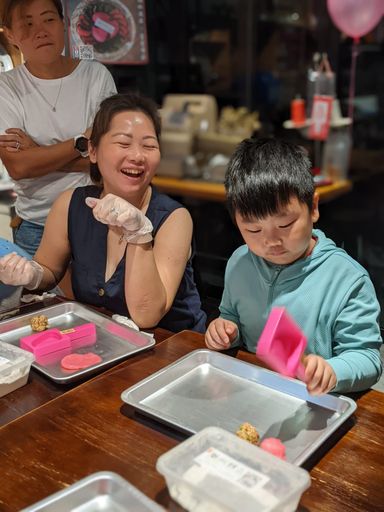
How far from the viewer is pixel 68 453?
1.04 meters

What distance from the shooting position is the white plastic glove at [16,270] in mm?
1733

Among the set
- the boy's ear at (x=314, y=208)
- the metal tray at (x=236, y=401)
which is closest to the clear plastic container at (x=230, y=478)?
the metal tray at (x=236, y=401)

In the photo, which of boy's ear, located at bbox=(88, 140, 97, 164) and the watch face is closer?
boy's ear, located at bbox=(88, 140, 97, 164)

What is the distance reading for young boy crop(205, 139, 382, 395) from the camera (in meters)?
1.26

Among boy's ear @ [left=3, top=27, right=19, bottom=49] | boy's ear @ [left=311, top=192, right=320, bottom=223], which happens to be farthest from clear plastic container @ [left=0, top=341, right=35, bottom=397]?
boy's ear @ [left=3, top=27, right=19, bottom=49]

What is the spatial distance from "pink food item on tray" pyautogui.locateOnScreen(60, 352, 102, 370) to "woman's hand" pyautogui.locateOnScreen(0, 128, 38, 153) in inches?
36.8

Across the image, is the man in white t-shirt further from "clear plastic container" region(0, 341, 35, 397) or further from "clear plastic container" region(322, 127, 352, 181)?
"clear plastic container" region(322, 127, 352, 181)

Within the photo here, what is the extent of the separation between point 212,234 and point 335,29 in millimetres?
2538

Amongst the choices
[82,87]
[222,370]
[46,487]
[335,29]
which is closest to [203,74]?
[335,29]

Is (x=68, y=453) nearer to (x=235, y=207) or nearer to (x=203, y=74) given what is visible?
(x=235, y=207)

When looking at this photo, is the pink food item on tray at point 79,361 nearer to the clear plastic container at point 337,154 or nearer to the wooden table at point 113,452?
the wooden table at point 113,452

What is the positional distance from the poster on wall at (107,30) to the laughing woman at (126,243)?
321 millimetres

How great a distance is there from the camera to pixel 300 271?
1.41 m

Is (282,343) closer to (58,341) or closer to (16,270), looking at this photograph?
(58,341)
